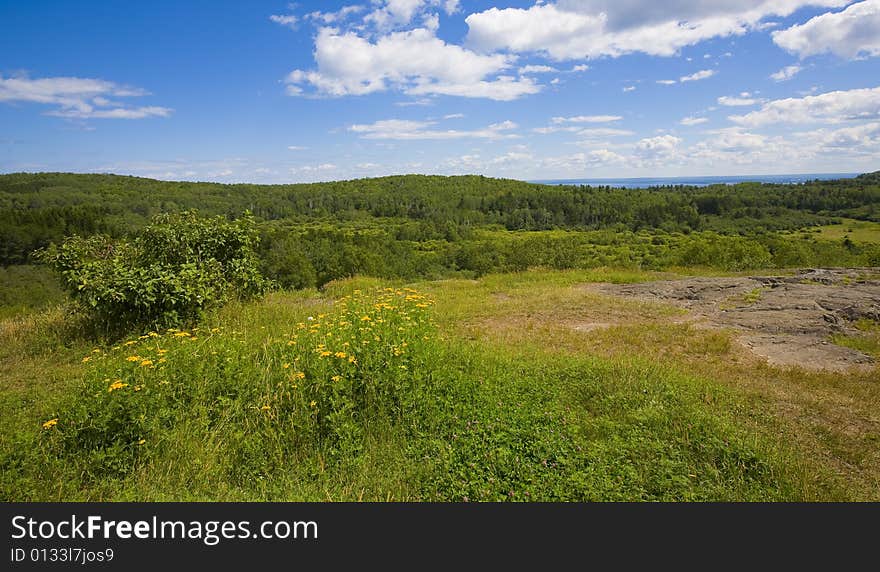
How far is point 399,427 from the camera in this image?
4359 mm

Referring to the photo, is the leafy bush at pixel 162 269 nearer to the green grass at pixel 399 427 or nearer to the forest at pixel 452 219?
the green grass at pixel 399 427

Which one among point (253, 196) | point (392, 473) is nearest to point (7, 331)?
point (392, 473)

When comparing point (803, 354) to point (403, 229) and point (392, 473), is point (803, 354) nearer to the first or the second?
point (392, 473)

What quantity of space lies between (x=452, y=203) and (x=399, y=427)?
11720cm

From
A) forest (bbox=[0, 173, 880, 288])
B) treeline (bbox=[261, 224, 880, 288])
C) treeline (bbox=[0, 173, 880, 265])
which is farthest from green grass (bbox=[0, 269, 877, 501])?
treeline (bbox=[0, 173, 880, 265])

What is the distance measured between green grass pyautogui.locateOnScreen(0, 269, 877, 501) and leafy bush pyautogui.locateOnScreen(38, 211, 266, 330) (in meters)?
1.19

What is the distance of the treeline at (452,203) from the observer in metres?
76.9

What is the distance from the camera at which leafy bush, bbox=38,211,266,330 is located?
741 cm

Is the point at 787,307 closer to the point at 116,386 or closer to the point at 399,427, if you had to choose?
the point at 399,427

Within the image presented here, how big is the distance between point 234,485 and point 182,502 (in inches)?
23.9

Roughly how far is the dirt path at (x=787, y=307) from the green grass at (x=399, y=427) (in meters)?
1.69

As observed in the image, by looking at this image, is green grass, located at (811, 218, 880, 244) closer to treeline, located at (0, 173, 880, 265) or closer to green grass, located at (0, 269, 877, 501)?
treeline, located at (0, 173, 880, 265)

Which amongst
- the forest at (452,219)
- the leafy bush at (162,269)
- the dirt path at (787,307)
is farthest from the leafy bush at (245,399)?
the forest at (452,219)

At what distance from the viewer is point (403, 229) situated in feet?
297
